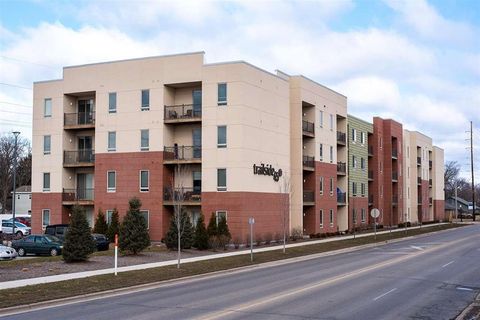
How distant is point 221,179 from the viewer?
42938mm

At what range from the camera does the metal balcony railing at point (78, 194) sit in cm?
4909

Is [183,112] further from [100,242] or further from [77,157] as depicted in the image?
[100,242]

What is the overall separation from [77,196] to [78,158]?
3163mm

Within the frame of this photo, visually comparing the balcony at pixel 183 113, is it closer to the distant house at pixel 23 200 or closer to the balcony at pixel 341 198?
the balcony at pixel 341 198

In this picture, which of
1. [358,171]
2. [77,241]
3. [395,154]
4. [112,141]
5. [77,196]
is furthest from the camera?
[395,154]

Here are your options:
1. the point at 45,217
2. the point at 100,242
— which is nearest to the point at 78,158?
the point at 45,217

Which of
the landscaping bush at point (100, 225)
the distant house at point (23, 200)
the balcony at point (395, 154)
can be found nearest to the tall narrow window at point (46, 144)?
the landscaping bush at point (100, 225)

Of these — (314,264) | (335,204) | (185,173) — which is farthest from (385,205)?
(314,264)

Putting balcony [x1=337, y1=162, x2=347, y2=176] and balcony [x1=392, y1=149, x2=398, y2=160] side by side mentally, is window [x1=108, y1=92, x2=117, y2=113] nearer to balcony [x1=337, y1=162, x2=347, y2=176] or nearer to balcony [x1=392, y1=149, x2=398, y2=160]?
balcony [x1=337, y1=162, x2=347, y2=176]

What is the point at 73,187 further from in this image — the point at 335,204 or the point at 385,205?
the point at 385,205

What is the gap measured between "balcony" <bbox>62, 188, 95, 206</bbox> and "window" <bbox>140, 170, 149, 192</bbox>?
5465 millimetres

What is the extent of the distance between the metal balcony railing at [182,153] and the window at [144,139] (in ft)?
5.12

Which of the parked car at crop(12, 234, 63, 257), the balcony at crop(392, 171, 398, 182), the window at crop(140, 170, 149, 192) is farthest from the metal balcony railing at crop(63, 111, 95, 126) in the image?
the balcony at crop(392, 171, 398, 182)

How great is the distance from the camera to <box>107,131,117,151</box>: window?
153ft
